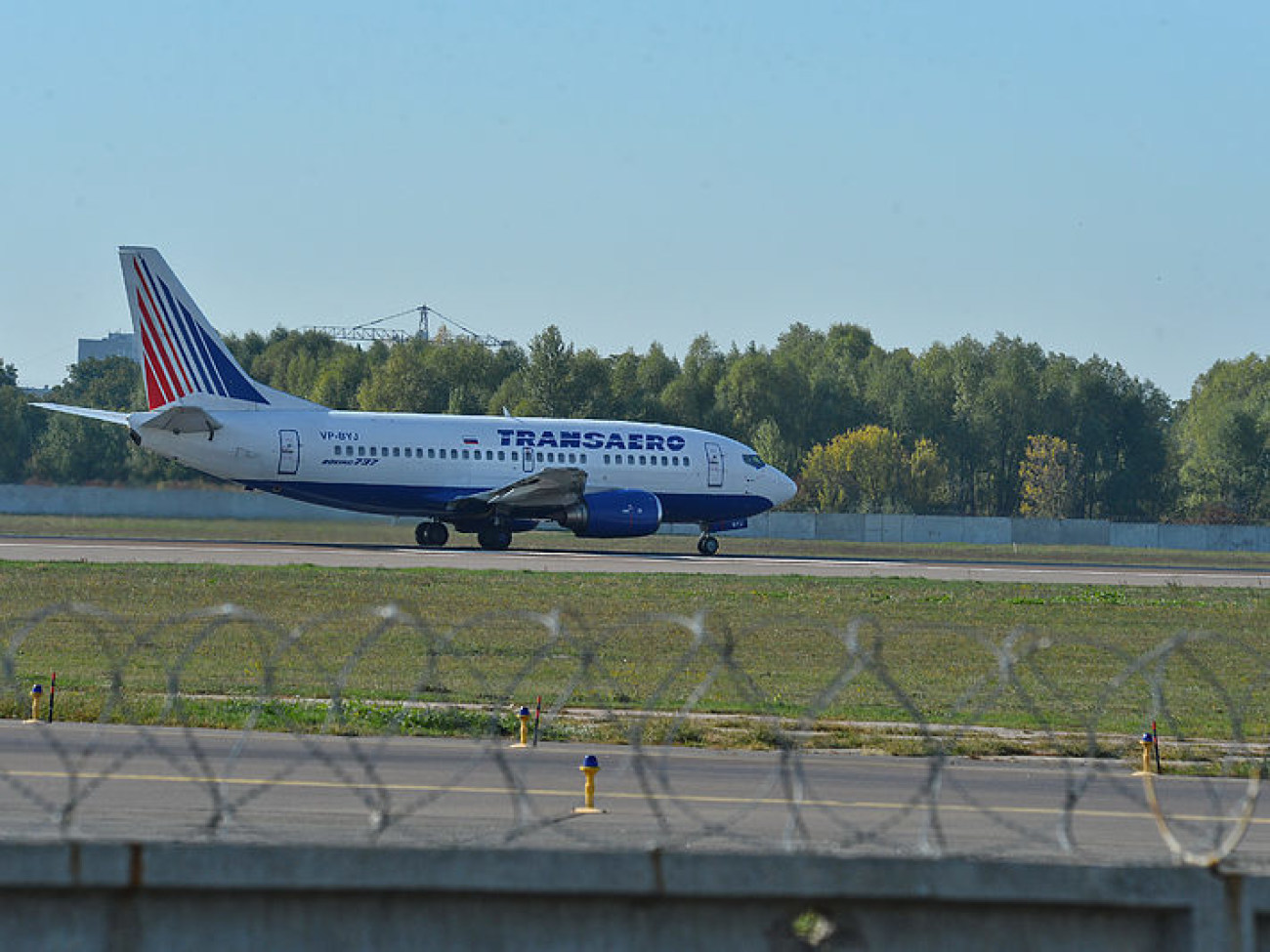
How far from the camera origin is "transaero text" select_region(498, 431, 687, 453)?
54.9 metres

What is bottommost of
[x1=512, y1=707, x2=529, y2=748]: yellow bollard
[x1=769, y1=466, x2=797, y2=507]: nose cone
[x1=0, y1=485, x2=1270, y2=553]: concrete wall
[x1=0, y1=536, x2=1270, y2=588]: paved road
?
[x1=512, y1=707, x2=529, y2=748]: yellow bollard

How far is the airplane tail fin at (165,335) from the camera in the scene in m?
51.3

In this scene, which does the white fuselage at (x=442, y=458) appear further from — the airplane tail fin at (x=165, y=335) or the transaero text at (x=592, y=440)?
the airplane tail fin at (x=165, y=335)

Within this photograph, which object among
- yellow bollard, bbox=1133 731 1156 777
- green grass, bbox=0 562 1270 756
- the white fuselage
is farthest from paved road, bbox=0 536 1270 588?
yellow bollard, bbox=1133 731 1156 777

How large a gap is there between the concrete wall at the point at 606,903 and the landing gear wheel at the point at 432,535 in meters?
47.6

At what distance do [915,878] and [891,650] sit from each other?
72.6 ft

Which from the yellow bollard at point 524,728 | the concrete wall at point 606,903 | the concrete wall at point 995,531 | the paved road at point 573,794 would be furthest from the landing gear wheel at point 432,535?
the concrete wall at point 606,903

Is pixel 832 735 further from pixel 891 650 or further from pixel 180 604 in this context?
pixel 180 604

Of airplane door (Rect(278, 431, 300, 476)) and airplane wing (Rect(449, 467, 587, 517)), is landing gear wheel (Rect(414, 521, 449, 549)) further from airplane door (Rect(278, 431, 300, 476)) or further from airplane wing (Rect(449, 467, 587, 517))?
airplane door (Rect(278, 431, 300, 476))

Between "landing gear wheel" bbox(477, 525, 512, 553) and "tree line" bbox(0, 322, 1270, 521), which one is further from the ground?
"tree line" bbox(0, 322, 1270, 521)

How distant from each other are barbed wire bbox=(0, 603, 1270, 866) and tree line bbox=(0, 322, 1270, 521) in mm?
77458

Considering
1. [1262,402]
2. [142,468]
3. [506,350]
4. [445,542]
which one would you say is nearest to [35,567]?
[445,542]

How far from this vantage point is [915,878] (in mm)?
8359

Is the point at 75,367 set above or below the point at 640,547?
above
